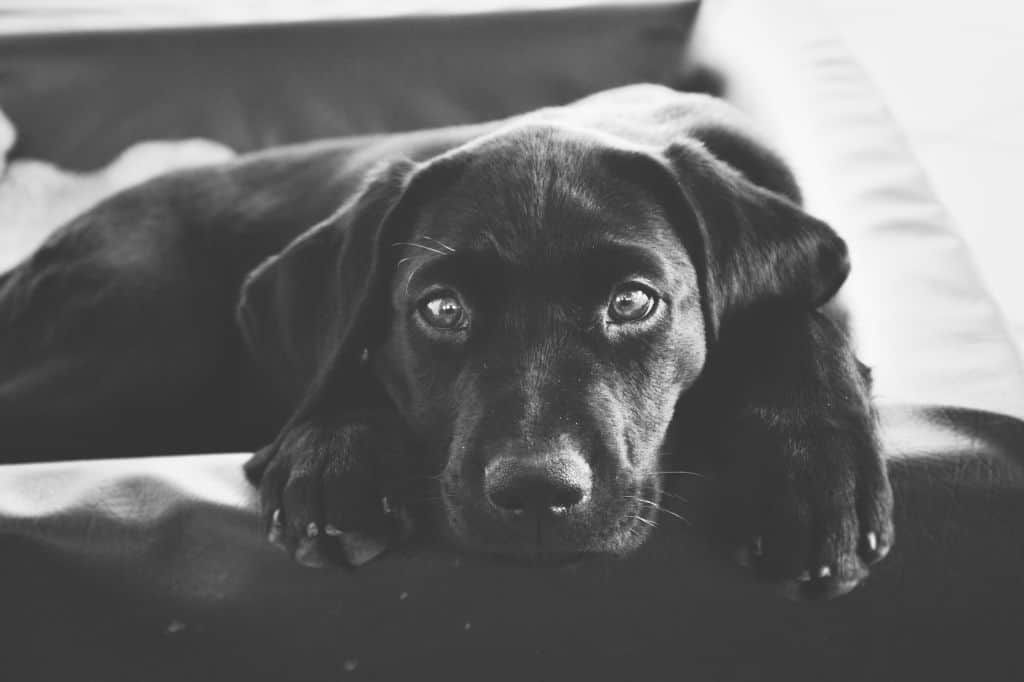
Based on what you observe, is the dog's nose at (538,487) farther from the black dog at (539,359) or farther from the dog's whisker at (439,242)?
the dog's whisker at (439,242)

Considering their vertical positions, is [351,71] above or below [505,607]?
below

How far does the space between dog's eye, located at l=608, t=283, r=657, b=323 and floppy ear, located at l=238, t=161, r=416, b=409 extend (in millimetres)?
406

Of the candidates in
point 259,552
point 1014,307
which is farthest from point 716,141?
point 1014,307

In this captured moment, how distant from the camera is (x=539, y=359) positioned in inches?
61.7

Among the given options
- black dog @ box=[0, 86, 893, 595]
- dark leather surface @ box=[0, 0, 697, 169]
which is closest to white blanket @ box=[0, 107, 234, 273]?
dark leather surface @ box=[0, 0, 697, 169]

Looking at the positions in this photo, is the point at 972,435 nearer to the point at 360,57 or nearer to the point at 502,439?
the point at 502,439

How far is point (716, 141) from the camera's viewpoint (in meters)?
2.16

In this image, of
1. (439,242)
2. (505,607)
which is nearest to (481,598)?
(505,607)

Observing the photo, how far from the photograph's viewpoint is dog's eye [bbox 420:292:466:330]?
5.62 ft

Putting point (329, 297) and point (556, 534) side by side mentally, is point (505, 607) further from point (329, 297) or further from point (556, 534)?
point (329, 297)

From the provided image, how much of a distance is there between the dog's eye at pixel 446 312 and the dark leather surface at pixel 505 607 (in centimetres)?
45

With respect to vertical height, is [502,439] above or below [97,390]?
above

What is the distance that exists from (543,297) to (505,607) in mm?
491

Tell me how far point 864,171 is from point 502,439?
1.33 m
